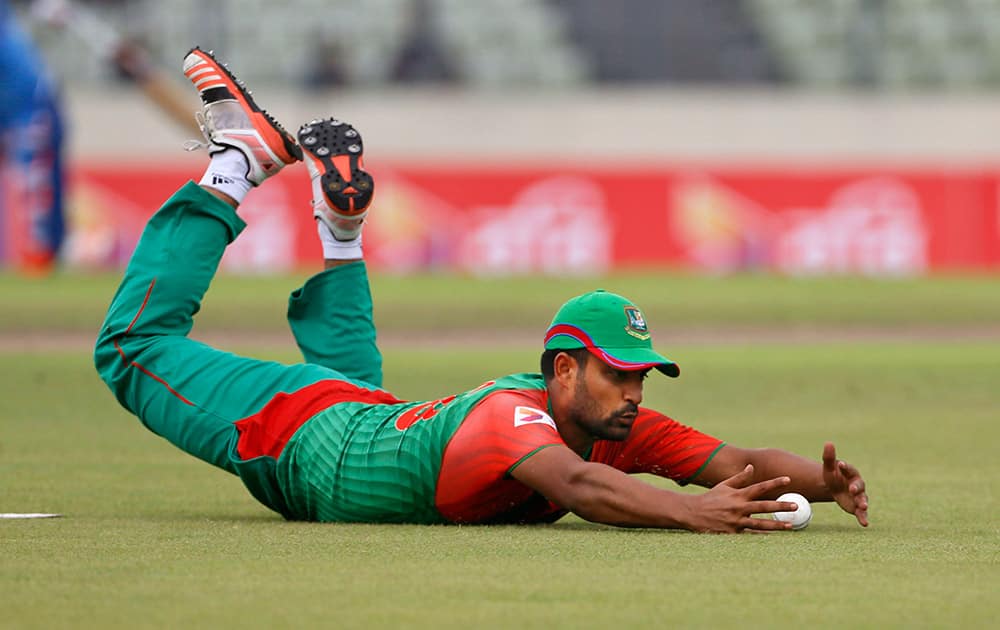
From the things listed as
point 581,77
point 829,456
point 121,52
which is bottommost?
point 829,456

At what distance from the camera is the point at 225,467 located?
21.4 ft

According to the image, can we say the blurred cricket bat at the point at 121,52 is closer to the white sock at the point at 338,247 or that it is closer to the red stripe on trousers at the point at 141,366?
the white sock at the point at 338,247

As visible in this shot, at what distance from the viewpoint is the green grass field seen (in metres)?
4.40

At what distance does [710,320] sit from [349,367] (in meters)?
11.6

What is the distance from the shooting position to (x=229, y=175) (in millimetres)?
7102

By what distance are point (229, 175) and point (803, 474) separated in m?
2.66

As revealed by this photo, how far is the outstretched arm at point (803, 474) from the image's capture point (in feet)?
→ 19.5

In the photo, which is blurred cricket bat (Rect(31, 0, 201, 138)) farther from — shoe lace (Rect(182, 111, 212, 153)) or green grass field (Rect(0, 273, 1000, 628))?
shoe lace (Rect(182, 111, 212, 153))

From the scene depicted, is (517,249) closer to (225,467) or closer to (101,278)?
(101,278)

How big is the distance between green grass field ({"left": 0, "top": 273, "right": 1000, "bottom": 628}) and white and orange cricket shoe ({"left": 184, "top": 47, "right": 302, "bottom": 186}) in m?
1.45

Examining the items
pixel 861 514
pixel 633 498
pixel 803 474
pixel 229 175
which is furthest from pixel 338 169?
pixel 861 514

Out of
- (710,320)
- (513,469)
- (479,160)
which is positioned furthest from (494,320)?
(513,469)

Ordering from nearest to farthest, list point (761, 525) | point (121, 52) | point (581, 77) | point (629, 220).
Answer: point (761, 525), point (629, 220), point (121, 52), point (581, 77)

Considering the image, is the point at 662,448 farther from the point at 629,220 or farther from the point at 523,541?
the point at 629,220
